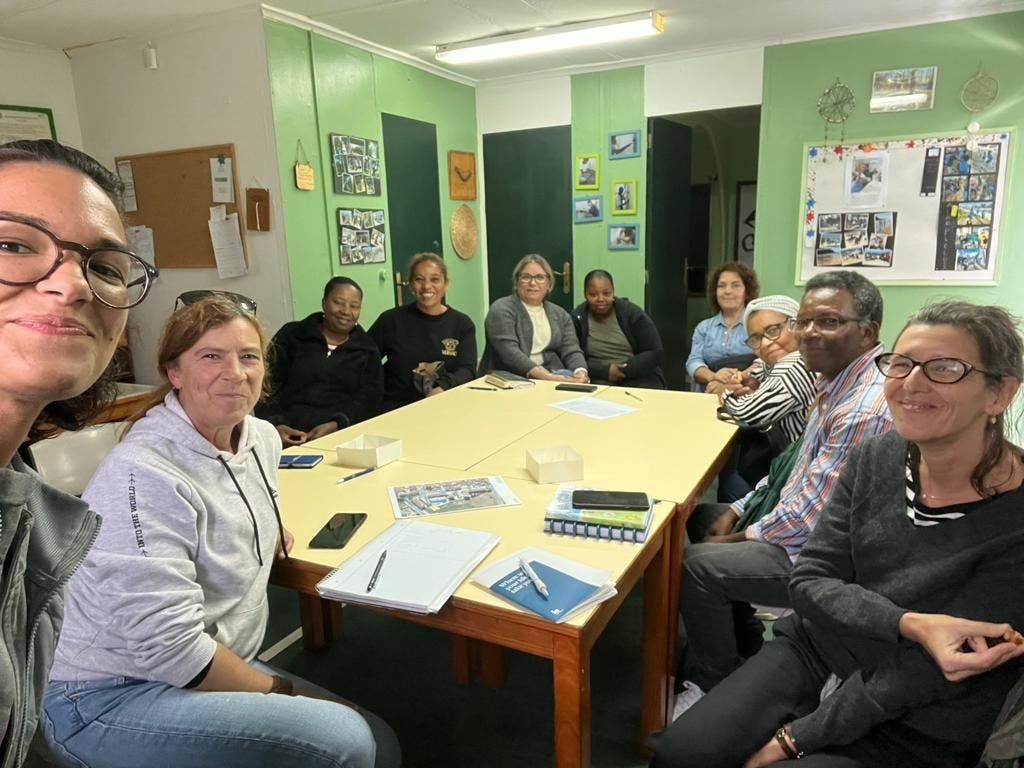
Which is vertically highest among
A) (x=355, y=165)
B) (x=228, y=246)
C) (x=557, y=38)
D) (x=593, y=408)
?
(x=557, y=38)

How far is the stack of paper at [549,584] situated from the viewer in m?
1.18

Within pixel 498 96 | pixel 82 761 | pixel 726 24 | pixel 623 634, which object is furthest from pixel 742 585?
pixel 498 96

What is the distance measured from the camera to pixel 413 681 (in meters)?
2.05

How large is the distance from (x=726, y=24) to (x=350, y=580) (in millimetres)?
3728

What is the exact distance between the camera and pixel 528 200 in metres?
4.98

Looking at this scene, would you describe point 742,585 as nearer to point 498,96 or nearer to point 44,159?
point 44,159

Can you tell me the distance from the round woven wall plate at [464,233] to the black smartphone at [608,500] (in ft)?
11.8

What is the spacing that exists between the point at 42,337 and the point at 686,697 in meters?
1.72

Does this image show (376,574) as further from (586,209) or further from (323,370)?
(586,209)

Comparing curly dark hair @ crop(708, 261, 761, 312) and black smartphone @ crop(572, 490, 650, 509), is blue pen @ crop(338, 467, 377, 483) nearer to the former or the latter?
black smartphone @ crop(572, 490, 650, 509)

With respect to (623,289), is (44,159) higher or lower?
→ higher

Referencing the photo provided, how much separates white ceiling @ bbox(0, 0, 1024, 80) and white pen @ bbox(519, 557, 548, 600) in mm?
2927

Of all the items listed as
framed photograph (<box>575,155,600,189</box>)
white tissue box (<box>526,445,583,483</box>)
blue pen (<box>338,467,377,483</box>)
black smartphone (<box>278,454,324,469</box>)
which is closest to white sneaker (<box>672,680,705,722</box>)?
white tissue box (<box>526,445,583,483</box>)

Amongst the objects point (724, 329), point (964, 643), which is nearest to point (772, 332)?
point (724, 329)
